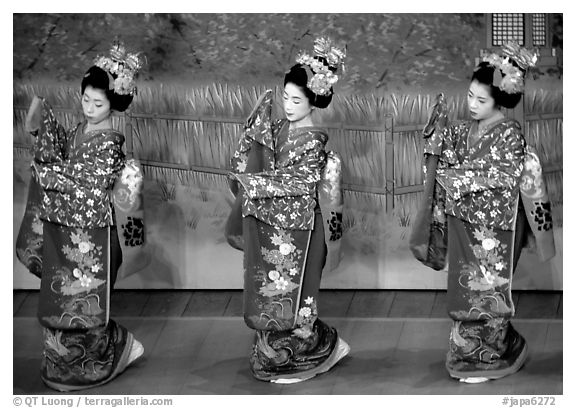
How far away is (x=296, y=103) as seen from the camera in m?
6.45

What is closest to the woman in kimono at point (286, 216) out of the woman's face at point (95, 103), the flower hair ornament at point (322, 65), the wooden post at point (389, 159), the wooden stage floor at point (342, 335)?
the flower hair ornament at point (322, 65)

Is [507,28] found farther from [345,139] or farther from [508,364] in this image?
[508,364]

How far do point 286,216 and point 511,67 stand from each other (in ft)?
3.76

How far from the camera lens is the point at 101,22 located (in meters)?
7.36

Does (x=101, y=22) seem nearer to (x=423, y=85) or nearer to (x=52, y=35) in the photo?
(x=52, y=35)

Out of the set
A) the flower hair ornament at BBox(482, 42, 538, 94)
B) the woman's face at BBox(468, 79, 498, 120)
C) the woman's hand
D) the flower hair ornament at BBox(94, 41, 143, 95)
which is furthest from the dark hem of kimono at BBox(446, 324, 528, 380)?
the woman's hand

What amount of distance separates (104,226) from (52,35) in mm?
1382

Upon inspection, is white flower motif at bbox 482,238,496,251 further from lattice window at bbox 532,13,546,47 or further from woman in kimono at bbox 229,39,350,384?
lattice window at bbox 532,13,546,47

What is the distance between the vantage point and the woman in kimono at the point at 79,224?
6426 millimetres

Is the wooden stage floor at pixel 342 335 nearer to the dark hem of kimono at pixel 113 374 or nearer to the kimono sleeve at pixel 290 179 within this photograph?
the dark hem of kimono at pixel 113 374

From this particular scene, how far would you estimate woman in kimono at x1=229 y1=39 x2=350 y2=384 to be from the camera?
6.44 m

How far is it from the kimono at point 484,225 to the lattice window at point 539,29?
893mm

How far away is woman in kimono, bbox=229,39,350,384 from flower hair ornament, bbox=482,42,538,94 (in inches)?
26.7

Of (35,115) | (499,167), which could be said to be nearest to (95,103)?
(35,115)
